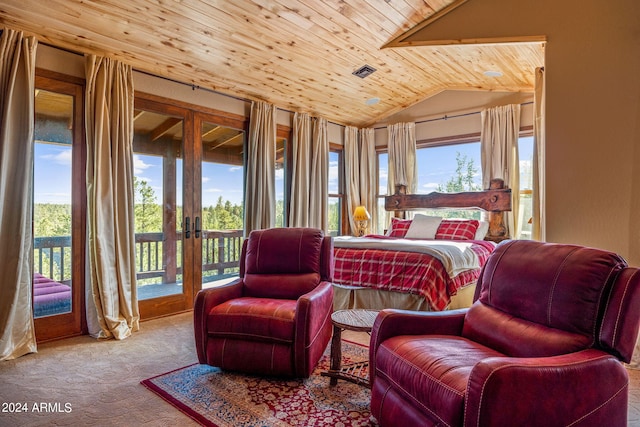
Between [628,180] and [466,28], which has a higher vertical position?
[466,28]

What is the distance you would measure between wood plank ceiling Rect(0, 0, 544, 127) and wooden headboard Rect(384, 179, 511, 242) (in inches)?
54.2

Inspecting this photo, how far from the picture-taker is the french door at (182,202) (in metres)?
3.79

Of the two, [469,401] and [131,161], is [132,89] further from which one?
[469,401]

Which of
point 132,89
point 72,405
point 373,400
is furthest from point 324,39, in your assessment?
point 72,405

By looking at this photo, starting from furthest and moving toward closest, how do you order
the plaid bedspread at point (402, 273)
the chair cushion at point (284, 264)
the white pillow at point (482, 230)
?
1. the white pillow at point (482, 230)
2. the plaid bedspread at point (402, 273)
3. the chair cushion at point (284, 264)

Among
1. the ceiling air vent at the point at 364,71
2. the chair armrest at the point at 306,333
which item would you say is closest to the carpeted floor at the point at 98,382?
the chair armrest at the point at 306,333

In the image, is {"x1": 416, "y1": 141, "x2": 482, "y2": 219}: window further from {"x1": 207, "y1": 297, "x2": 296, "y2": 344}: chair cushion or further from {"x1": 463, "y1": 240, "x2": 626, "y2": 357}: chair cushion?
{"x1": 207, "y1": 297, "x2": 296, "y2": 344}: chair cushion

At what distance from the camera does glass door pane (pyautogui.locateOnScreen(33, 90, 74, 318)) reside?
10.2 feet

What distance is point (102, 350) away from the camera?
290 centimetres

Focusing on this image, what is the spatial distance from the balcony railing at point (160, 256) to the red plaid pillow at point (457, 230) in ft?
8.42

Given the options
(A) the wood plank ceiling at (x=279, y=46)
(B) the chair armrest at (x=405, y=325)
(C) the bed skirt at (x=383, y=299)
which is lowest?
(C) the bed skirt at (x=383, y=299)

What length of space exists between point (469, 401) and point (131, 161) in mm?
3404

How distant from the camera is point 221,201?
4.43 m

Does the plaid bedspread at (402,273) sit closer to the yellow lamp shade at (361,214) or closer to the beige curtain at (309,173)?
the beige curtain at (309,173)
